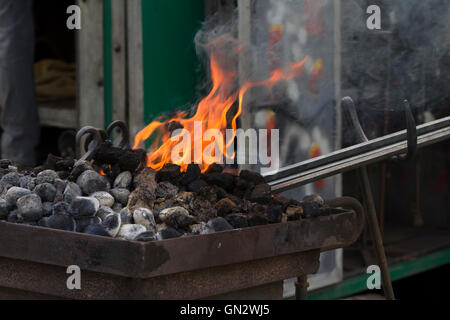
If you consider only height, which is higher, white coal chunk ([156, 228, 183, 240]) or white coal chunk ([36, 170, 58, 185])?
white coal chunk ([36, 170, 58, 185])

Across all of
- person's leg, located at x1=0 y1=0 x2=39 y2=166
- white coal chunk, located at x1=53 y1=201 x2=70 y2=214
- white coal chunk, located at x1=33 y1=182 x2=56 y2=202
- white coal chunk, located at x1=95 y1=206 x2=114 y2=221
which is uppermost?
person's leg, located at x1=0 y1=0 x2=39 y2=166

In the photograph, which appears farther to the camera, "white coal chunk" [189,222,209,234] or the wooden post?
the wooden post

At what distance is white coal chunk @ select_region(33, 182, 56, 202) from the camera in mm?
2262

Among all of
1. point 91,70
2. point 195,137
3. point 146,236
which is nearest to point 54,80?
point 91,70

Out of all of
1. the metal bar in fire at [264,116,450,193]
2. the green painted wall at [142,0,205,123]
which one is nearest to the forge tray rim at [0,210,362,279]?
the metal bar in fire at [264,116,450,193]

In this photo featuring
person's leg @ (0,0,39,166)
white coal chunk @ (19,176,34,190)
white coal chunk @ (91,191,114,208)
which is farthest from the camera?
person's leg @ (0,0,39,166)

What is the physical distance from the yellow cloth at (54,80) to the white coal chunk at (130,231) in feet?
13.6

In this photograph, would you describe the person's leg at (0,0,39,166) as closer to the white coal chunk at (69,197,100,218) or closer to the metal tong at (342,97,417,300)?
the metal tong at (342,97,417,300)

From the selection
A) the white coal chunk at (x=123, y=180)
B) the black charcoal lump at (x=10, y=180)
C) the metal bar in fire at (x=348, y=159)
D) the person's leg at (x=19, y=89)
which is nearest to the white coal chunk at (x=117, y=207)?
the white coal chunk at (x=123, y=180)

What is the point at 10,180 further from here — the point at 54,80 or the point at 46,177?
the point at 54,80

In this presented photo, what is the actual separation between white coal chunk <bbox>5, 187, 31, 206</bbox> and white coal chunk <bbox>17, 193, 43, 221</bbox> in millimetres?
57

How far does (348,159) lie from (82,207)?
96 cm

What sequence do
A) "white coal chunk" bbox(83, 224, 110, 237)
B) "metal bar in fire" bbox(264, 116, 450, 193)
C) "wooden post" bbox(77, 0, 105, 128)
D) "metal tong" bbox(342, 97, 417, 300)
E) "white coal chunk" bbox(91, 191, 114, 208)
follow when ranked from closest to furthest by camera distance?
1. "white coal chunk" bbox(83, 224, 110, 237)
2. "white coal chunk" bbox(91, 191, 114, 208)
3. "metal bar in fire" bbox(264, 116, 450, 193)
4. "metal tong" bbox(342, 97, 417, 300)
5. "wooden post" bbox(77, 0, 105, 128)

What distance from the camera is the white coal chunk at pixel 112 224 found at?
2078 millimetres
